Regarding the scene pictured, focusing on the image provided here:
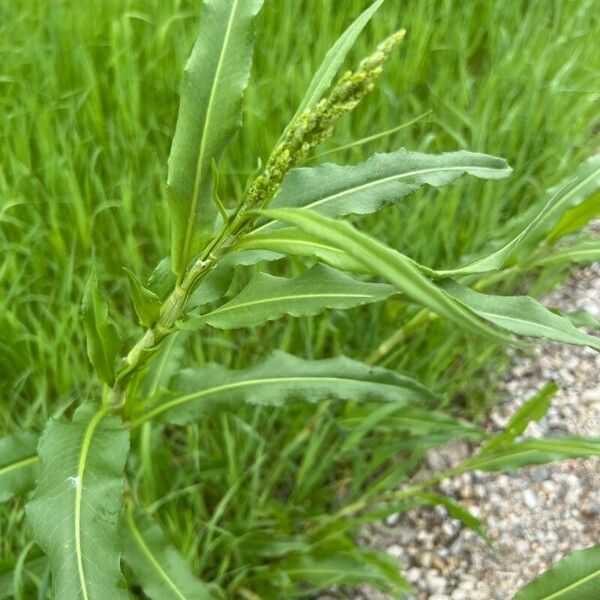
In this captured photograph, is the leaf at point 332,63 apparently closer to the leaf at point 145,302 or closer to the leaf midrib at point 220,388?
the leaf at point 145,302

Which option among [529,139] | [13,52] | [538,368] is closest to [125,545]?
[538,368]

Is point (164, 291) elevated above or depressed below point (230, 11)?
below

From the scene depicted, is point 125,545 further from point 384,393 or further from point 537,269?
point 537,269

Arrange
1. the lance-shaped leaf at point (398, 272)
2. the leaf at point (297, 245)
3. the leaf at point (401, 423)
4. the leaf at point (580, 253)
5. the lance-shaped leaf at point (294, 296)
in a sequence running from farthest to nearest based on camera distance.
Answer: the leaf at point (401, 423) → the leaf at point (580, 253) → the lance-shaped leaf at point (294, 296) → the leaf at point (297, 245) → the lance-shaped leaf at point (398, 272)

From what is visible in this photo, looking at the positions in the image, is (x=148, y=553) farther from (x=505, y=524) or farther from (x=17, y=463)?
(x=505, y=524)

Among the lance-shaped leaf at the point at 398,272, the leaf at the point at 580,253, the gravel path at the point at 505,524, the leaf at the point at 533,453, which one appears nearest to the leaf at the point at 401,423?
the leaf at the point at 533,453
